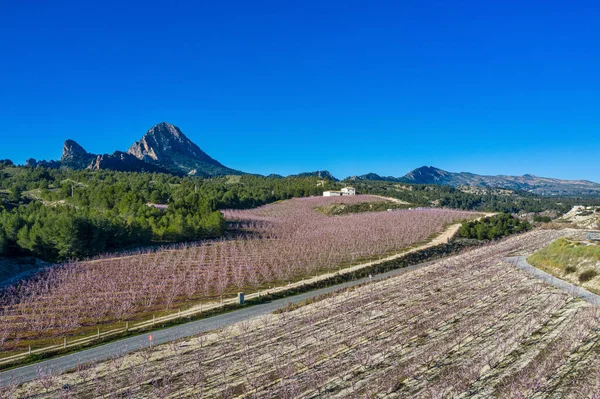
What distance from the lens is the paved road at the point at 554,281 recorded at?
88.7 ft

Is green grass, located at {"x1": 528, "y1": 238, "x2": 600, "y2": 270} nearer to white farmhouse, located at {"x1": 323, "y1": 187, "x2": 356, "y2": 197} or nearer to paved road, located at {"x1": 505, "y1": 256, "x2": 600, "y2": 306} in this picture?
paved road, located at {"x1": 505, "y1": 256, "x2": 600, "y2": 306}

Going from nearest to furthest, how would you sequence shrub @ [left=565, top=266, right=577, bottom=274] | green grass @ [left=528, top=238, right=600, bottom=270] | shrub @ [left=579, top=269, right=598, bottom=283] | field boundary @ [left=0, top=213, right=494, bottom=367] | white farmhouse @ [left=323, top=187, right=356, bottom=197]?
1. field boundary @ [left=0, top=213, right=494, bottom=367]
2. shrub @ [left=579, top=269, right=598, bottom=283]
3. shrub @ [left=565, top=266, right=577, bottom=274]
4. green grass @ [left=528, top=238, right=600, bottom=270]
5. white farmhouse @ [left=323, top=187, right=356, bottom=197]

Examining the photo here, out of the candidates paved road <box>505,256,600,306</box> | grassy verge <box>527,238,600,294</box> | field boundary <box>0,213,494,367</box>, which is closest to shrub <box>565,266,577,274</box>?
grassy verge <box>527,238,600,294</box>

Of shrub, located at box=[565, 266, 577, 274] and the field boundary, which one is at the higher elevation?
shrub, located at box=[565, 266, 577, 274]

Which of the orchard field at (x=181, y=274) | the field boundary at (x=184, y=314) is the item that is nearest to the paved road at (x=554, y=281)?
the field boundary at (x=184, y=314)

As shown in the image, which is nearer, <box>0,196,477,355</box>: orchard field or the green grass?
<box>0,196,477,355</box>: orchard field

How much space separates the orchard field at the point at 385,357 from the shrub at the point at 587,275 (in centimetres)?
354

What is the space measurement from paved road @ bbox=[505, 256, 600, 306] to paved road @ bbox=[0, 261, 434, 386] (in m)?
20.5

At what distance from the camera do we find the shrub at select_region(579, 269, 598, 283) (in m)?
30.6

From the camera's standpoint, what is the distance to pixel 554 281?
3259cm

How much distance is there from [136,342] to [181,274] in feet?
62.3

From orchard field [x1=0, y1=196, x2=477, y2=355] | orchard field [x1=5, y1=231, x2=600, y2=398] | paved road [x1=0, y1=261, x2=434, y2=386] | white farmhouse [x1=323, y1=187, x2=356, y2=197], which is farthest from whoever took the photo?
white farmhouse [x1=323, y1=187, x2=356, y2=197]

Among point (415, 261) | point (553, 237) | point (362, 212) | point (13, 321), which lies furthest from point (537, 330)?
point (362, 212)

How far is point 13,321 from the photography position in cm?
3012
